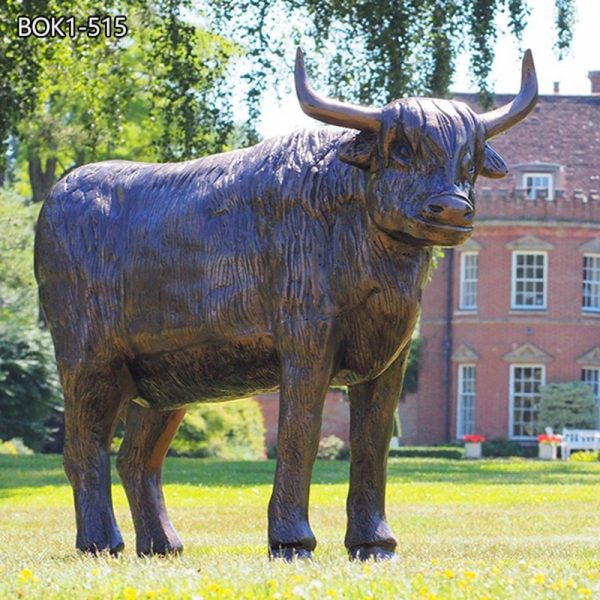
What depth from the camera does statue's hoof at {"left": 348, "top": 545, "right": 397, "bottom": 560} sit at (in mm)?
8102

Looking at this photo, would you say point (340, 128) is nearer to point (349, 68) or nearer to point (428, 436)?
point (349, 68)

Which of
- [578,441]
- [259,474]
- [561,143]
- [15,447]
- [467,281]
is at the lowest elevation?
[578,441]

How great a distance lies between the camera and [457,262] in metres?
45.8

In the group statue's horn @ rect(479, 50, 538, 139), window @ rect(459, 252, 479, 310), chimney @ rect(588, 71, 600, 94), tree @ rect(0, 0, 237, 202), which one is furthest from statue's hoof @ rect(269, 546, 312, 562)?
chimney @ rect(588, 71, 600, 94)

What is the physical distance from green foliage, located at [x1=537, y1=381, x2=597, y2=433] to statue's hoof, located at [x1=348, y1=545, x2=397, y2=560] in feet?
117

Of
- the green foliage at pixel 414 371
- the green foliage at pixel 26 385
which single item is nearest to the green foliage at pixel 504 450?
the green foliage at pixel 414 371

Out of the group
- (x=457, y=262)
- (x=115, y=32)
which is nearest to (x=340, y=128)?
(x=115, y=32)

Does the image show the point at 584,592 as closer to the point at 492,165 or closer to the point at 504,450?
the point at 492,165

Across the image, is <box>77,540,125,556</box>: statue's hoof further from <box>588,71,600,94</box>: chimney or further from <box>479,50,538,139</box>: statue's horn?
<box>588,71,600,94</box>: chimney

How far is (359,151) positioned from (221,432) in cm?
2327

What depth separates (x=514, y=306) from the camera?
45344 millimetres

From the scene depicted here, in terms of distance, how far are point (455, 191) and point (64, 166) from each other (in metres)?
35.0

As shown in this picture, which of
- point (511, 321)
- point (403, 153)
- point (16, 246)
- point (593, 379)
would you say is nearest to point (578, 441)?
point (593, 379)

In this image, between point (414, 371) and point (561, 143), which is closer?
point (414, 371)
